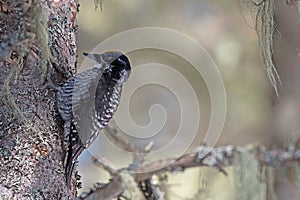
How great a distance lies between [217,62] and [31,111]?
9.41ft

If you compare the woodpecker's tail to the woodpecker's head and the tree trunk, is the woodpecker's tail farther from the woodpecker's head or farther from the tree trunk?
the woodpecker's head

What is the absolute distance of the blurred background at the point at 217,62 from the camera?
4.10 meters

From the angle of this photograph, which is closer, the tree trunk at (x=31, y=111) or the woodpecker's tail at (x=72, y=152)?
the tree trunk at (x=31, y=111)

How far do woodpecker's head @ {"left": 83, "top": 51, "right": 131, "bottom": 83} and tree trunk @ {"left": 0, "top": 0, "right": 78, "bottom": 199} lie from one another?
54cm

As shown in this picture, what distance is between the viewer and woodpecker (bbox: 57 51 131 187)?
2.07 m

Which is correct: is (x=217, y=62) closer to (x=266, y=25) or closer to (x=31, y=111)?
(x=266, y=25)

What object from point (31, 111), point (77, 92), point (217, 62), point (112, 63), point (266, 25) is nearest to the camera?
point (31, 111)

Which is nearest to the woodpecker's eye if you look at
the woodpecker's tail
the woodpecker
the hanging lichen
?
the woodpecker

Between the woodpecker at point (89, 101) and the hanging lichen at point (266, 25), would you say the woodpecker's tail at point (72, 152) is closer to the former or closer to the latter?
the woodpecker at point (89, 101)

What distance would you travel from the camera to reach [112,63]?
2.68 metres

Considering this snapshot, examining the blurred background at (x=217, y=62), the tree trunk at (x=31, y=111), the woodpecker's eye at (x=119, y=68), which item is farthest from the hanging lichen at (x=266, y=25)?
the blurred background at (x=217, y=62)

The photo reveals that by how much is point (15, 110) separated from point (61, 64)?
0.39 m

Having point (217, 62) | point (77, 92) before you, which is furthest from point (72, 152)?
point (217, 62)

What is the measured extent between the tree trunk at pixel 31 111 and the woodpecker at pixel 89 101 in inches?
2.3
